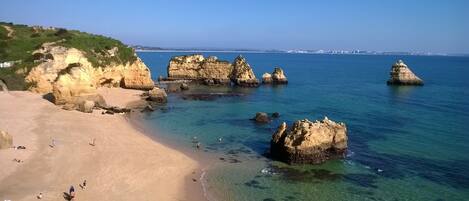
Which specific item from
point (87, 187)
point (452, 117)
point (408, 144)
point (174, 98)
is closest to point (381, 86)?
point (452, 117)

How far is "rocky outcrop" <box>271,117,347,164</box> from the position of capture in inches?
1341

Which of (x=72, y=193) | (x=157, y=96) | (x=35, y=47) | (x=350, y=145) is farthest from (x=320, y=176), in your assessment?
(x=35, y=47)

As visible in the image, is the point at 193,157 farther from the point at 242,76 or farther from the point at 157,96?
the point at 242,76

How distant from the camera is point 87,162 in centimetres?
3231

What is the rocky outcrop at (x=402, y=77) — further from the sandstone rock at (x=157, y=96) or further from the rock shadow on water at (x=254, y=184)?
the rock shadow on water at (x=254, y=184)

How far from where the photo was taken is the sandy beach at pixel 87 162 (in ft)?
88.1

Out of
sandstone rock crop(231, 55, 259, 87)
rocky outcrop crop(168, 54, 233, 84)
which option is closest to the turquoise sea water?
sandstone rock crop(231, 55, 259, 87)

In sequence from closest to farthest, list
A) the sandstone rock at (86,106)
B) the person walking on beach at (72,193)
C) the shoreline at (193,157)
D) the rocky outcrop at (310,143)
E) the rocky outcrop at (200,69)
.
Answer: the person walking on beach at (72,193) < the shoreline at (193,157) < the rocky outcrop at (310,143) < the sandstone rock at (86,106) < the rocky outcrop at (200,69)

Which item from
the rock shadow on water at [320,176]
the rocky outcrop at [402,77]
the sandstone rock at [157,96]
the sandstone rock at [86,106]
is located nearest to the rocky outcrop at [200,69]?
the sandstone rock at [157,96]

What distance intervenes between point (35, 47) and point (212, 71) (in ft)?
126

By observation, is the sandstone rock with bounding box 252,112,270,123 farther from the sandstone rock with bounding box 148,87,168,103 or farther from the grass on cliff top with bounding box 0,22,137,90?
the grass on cliff top with bounding box 0,22,137,90

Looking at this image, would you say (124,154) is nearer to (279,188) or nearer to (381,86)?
(279,188)

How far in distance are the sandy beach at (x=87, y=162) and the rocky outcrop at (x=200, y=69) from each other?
46.3 m

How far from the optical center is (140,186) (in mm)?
28578
